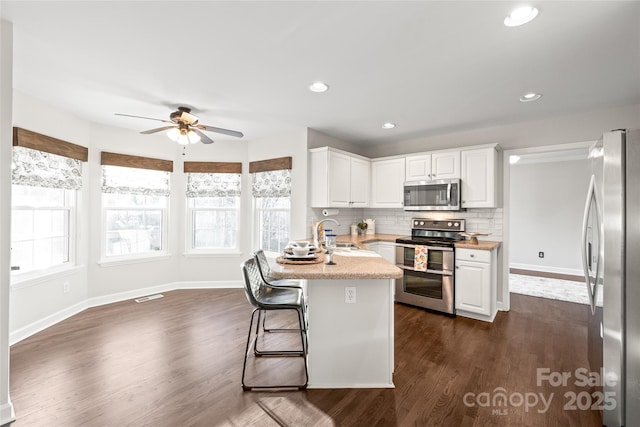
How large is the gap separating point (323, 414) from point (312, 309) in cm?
64

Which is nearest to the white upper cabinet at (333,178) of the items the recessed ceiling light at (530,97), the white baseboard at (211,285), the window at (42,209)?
the white baseboard at (211,285)

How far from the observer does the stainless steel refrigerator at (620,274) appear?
1608 millimetres

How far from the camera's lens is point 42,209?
10.5 ft

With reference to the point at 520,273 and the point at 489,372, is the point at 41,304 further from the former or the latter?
the point at 520,273

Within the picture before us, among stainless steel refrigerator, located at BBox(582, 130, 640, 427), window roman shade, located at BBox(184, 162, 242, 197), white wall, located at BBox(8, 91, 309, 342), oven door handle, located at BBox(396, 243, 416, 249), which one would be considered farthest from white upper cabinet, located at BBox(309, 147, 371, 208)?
stainless steel refrigerator, located at BBox(582, 130, 640, 427)

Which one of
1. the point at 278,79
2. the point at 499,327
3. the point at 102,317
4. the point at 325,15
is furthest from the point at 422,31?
the point at 102,317

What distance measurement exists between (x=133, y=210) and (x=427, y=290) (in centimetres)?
441

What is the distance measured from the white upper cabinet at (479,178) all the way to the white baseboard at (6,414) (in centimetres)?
453

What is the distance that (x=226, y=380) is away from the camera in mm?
2154

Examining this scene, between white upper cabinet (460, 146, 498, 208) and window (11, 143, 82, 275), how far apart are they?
497 cm

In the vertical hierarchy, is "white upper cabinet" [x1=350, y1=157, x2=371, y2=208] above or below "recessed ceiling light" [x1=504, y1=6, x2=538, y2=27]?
below

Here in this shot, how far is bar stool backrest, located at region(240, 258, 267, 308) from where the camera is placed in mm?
1989

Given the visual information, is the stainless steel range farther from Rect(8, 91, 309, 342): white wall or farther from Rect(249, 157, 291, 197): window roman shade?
Rect(249, 157, 291, 197): window roman shade

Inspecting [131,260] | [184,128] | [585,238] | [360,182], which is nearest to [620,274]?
[585,238]
